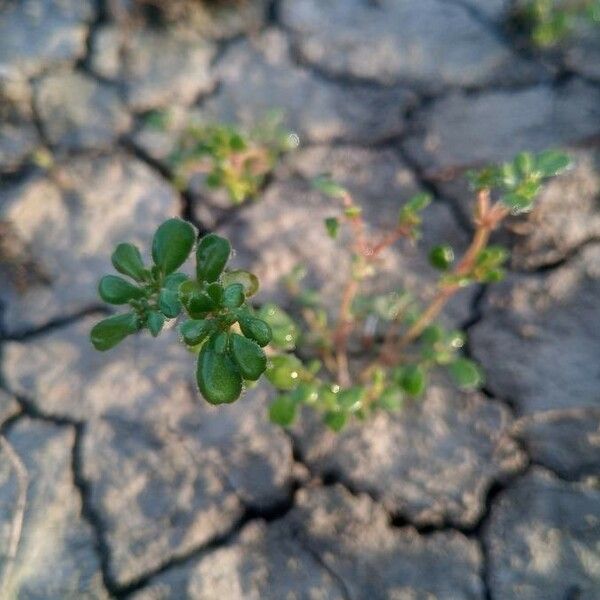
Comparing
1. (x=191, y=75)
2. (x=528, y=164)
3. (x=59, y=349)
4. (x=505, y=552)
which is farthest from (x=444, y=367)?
(x=191, y=75)

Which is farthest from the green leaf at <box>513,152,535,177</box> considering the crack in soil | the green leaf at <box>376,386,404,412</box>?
the crack in soil

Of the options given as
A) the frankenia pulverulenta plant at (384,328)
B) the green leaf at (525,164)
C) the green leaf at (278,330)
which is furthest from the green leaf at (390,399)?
the green leaf at (525,164)

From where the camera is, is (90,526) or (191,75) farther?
(191,75)

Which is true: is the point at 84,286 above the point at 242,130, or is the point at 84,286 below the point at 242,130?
below

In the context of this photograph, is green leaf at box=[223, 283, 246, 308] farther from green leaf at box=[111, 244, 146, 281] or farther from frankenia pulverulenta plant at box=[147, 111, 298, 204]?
frankenia pulverulenta plant at box=[147, 111, 298, 204]

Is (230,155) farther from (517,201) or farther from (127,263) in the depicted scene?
(517,201)

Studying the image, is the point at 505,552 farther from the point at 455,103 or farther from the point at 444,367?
the point at 455,103

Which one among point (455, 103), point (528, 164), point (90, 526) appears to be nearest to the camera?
point (528, 164)

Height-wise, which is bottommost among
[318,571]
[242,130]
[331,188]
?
[318,571]
